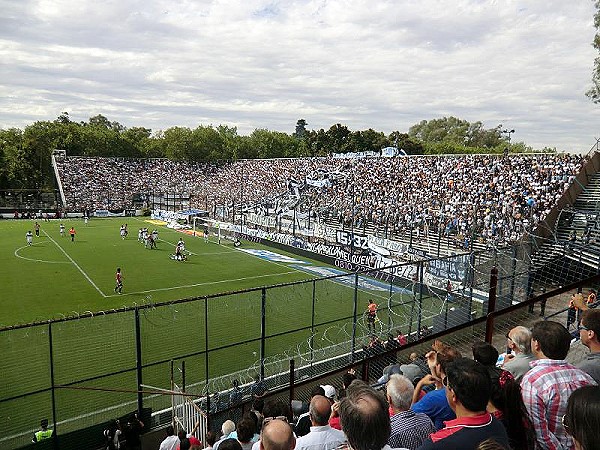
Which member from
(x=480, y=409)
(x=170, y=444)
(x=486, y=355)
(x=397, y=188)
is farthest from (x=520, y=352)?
(x=397, y=188)

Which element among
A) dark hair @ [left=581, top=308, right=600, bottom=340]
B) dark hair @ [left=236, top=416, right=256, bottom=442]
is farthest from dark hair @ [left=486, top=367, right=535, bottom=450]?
dark hair @ [left=236, top=416, right=256, bottom=442]

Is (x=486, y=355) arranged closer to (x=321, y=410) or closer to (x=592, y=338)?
(x=592, y=338)

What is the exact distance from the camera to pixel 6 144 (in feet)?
258

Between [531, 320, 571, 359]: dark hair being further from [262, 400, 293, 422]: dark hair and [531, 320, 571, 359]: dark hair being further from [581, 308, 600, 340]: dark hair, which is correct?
[262, 400, 293, 422]: dark hair

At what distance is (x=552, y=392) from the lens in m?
3.46

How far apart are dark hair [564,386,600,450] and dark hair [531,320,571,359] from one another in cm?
137

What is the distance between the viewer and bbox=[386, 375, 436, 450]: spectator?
3.48 metres

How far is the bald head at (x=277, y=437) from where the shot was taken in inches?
118

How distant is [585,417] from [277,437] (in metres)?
1.75

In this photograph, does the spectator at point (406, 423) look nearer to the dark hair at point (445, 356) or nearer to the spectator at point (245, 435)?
the dark hair at point (445, 356)

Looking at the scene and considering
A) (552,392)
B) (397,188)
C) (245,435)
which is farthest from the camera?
(397,188)

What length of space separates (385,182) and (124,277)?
75.3 feet

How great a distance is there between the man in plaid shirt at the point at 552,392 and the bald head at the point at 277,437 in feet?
6.06

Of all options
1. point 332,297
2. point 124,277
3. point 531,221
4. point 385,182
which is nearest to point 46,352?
point 332,297
